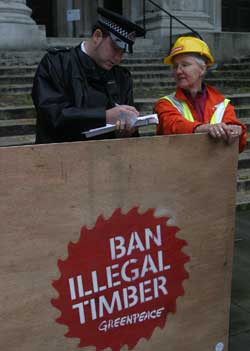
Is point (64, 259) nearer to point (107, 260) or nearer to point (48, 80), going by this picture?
point (107, 260)

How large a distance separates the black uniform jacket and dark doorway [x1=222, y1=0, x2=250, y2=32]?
13776 mm

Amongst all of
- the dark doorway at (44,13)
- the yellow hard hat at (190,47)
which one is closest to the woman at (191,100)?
the yellow hard hat at (190,47)

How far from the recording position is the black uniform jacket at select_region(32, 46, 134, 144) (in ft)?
7.41

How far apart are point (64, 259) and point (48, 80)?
Result: 0.87 meters

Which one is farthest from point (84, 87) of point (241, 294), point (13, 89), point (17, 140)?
point (13, 89)

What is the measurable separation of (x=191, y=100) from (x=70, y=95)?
0.65m

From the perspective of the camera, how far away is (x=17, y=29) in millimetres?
9641

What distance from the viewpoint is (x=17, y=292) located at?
1.92 meters

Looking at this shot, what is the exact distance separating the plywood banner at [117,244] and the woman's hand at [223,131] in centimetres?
4

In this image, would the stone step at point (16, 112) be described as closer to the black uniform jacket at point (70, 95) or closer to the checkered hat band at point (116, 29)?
the black uniform jacket at point (70, 95)

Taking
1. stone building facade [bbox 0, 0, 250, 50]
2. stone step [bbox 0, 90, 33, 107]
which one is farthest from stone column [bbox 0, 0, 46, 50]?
stone step [bbox 0, 90, 33, 107]

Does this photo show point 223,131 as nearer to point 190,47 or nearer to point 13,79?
point 190,47

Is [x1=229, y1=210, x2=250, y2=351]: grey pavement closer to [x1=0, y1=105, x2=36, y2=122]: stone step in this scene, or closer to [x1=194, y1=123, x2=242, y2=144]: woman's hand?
[x1=194, y1=123, x2=242, y2=144]: woman's hand

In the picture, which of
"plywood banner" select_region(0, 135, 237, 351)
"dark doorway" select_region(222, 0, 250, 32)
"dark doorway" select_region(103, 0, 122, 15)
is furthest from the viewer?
"dark doorway" select_region(222, 0, 250, 32)
